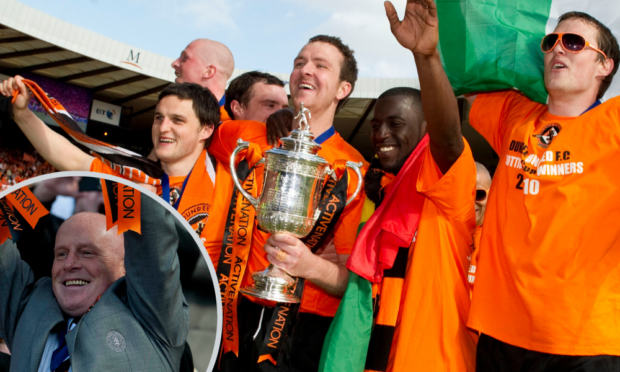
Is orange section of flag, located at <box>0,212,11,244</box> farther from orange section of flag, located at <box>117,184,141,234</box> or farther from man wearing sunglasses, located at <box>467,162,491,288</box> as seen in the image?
man wearing sunglasses, located at <box>467,162,491,288</box>

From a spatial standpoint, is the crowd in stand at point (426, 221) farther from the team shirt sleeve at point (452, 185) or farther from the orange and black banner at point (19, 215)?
the orange and black banner at point (19, 215)

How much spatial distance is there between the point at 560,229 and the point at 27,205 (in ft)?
5.21

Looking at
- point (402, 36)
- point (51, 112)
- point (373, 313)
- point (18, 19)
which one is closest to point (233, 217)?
point (373, 313)

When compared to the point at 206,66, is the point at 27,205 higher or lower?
lower

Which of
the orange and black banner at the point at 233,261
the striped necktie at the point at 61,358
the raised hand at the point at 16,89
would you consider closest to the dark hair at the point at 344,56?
the orange and black banner at the point at 233,261

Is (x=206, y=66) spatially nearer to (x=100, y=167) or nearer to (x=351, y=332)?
(x=100, y=167)

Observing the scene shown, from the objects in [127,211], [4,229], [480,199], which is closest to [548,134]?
[480,199]

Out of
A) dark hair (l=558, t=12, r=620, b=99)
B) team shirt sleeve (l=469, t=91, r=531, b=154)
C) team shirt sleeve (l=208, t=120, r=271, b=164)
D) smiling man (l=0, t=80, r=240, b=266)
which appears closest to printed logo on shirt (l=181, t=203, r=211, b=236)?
smiling man (l=0, t=80, r=240, b=266)

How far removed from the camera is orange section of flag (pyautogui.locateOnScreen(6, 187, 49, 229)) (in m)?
1.15

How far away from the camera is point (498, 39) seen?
2023 millimetres

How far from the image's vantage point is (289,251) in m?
1.91

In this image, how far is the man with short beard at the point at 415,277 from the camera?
189 centimetres

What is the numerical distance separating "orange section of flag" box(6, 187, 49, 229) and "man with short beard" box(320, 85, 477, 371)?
1162 millimetres

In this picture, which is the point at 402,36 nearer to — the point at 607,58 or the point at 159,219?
the point at 607,58
